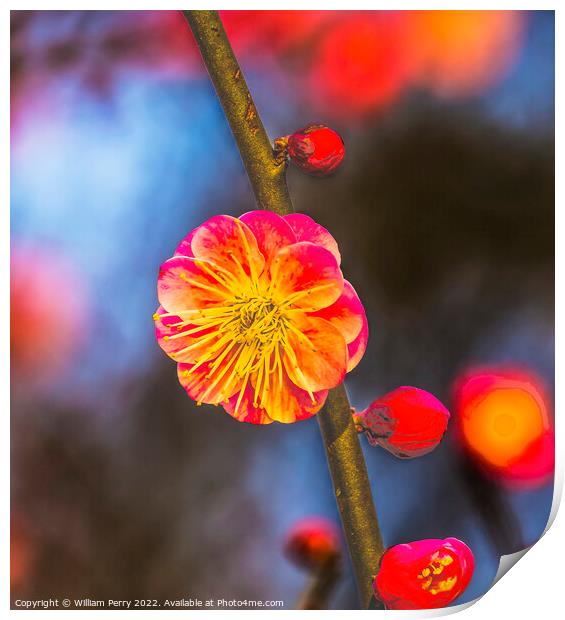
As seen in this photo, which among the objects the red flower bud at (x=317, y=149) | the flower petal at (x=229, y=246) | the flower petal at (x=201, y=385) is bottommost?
the flower petal at (x=201, y=385)

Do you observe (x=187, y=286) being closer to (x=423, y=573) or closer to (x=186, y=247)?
(x=186, y=247)

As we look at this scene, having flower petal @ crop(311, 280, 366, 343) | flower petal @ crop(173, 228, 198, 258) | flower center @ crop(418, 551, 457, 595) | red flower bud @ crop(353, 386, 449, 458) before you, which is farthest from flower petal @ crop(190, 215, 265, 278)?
flower center @ crop(418, 551, 457, 595)

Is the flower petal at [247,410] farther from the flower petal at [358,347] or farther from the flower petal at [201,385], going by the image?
the flower petal at [358,347]

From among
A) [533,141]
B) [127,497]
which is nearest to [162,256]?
[127,497]

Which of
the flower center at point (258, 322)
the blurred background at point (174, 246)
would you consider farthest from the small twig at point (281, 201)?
the flower center at point (258, 322)

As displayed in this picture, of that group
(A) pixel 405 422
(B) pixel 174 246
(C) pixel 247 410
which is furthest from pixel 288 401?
(B) pixel 174 246

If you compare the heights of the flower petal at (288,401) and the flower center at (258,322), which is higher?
the flower center at (258,322)
